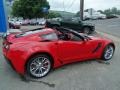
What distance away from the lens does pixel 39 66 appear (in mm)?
5297

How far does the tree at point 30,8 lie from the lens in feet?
169

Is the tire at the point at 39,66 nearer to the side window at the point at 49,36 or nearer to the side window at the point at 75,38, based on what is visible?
the side window at the point at 49,36

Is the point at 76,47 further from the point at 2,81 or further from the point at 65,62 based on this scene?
the point at 2,81

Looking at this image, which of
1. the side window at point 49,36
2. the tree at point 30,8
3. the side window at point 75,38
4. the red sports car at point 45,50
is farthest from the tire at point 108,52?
the tree at point 30,8

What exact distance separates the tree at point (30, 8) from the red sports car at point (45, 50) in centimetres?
4572

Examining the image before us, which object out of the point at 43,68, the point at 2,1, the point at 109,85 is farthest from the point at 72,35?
the point at 2,1

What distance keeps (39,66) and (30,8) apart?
48.9m

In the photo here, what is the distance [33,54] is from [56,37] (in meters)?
0.99

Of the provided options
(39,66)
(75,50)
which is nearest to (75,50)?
(75,50)

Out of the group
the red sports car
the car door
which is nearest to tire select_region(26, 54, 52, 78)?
the red sports car

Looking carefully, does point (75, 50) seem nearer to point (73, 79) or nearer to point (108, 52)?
point (73, 79)

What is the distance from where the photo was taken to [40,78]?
5273 millimetres

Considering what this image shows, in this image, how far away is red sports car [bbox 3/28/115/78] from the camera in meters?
5.00

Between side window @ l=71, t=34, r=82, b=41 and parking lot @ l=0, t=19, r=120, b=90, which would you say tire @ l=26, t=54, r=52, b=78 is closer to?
parking lot @ l=0, t=19, r=120, b=90
